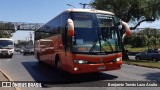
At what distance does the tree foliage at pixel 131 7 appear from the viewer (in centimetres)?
3822

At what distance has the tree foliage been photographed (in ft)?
125

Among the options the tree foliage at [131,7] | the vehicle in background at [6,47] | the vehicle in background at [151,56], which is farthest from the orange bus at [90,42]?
the vehicle in background at [151,56]

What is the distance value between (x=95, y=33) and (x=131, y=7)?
83.4 feet

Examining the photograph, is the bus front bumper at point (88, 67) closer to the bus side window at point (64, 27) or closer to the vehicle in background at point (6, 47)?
the bus side window at point (64, 27)

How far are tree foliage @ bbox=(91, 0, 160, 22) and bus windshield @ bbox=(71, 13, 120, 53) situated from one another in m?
23.4

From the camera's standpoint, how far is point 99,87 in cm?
1245

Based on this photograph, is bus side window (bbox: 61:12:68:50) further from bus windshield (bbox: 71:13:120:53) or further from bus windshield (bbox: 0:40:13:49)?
bus windshield (bbox: 0:40:13:49)

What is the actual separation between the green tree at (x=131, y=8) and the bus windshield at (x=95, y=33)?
23451mm

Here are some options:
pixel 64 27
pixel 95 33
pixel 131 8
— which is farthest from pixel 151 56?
pixel 95 33

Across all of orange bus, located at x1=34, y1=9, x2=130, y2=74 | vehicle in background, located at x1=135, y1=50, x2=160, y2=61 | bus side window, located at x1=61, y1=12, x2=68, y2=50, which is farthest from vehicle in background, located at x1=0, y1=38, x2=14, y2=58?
orange bus, located at x1=34, y1=9, x2=130, y2=74

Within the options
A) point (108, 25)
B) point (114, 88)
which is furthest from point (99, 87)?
point (108, 25)

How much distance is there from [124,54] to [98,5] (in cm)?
675

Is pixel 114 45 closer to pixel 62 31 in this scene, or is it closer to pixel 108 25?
pixel 108 25

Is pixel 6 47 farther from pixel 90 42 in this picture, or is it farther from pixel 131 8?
pixel 90 42
